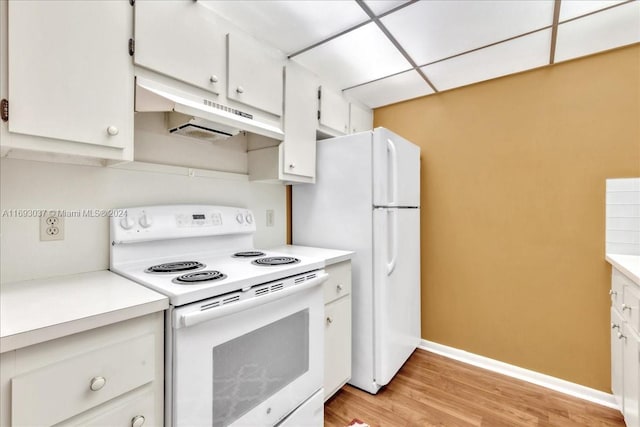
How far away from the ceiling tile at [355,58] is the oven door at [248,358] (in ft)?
4.45

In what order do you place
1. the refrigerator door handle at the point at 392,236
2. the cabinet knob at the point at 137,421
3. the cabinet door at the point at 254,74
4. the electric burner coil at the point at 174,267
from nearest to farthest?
the cabinet knob at the point at 137,421 < the electric burner coil at the point at 174,267 < the cabinet door at the point at 254,74 < the refrigerator door handle at the point at 392,236

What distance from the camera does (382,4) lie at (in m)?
1.46

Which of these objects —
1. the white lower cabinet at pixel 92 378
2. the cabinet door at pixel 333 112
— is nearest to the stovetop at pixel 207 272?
the white lower cabinet at pixel 92 378

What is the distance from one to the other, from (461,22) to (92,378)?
215 cm

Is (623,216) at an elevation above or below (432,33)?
below

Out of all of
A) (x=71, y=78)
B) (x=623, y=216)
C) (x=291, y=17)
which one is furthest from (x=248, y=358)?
(x=623, y=216)

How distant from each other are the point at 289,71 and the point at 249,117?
1.62 feet

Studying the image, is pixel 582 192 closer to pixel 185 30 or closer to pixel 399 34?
pixel 399 34

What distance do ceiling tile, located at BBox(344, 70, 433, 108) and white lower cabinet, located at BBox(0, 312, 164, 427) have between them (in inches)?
84.2

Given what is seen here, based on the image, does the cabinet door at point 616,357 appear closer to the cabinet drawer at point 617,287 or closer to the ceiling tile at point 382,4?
the cabinet drawer at point 617,287

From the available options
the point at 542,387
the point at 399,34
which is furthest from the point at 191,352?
the point at 542,387

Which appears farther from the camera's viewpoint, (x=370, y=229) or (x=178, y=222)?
(x=370, y=229)

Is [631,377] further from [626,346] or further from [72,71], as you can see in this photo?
[72,71]

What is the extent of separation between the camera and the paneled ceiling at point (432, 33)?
58.2 inches
